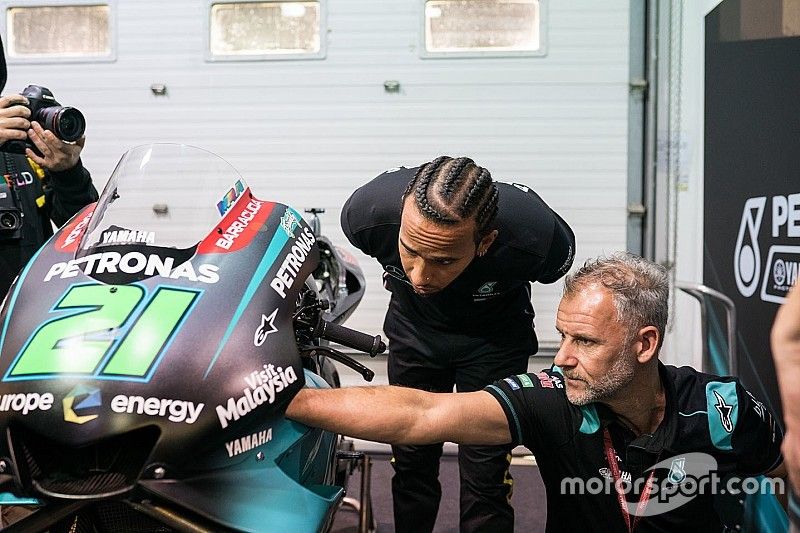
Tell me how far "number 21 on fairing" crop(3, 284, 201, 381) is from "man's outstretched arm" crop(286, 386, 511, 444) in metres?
0.29

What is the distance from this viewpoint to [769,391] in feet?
10.5

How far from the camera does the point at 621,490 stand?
1.88 metres

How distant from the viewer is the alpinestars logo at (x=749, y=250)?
3291 mm

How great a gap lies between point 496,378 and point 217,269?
1.38m

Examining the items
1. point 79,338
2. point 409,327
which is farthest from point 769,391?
point 79,338

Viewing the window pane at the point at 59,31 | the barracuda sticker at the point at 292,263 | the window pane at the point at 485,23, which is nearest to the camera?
the barracuda sticker at the point at 292,263

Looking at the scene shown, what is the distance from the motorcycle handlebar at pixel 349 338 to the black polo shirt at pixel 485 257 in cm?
66

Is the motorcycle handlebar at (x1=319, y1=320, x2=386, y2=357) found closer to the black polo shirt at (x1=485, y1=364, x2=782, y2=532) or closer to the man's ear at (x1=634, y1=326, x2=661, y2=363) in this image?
the black polo shirt at (x1=485, y1=364, x2=782, y2=532)

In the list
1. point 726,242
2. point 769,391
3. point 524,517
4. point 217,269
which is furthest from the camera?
point 726,242

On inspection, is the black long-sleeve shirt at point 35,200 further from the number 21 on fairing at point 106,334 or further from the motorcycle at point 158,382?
the number 21 on fairing at point 106,334

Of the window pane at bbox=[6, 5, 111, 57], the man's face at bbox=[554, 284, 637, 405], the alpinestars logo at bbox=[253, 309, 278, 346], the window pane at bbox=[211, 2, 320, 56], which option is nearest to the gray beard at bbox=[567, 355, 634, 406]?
the man's face at bbox=[554, 284, 637, 405]

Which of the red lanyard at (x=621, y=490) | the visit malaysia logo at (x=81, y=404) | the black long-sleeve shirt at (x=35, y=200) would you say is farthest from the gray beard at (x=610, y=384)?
the black long-sleeve shirt at (x=35, y=200)

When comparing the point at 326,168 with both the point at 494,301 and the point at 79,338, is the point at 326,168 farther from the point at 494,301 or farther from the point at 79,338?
the point at 79,338

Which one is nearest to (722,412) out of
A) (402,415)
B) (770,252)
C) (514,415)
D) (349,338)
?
(514,415)
